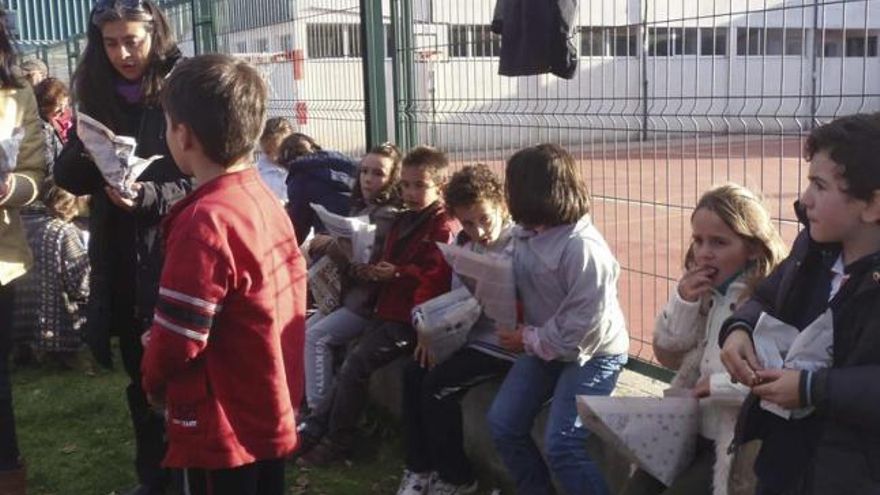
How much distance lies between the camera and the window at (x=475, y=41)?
480 centimetres

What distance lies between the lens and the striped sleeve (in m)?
2.42

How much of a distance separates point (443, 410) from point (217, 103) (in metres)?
1.84

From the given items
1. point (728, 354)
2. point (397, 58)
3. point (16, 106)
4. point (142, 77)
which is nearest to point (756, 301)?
point (728, 354)

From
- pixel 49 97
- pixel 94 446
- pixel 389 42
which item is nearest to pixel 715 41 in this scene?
pixel 389 42

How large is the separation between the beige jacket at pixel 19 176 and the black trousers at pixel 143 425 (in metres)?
0.48

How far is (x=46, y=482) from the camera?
4.56m

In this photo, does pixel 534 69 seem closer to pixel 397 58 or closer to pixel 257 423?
pixel 397 58

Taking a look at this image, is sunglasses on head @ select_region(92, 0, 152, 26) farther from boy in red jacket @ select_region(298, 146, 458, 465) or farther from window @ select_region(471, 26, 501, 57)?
window @ select_region(471, 26, 501, 57)

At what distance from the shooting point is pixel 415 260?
4332 millimetres

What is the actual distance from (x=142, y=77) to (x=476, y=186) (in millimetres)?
1279

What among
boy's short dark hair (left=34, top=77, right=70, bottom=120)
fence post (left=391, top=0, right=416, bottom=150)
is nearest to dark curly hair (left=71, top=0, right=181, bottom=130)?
fence post (left=391, top=0, right=416, bottom=150)

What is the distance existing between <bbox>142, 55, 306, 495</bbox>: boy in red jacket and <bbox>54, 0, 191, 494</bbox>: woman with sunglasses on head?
0.96 m

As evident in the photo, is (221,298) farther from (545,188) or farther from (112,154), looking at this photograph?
(545,188)

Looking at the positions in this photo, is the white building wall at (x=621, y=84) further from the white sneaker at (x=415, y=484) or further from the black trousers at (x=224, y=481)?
the black trousers at (x=224, y=481)
